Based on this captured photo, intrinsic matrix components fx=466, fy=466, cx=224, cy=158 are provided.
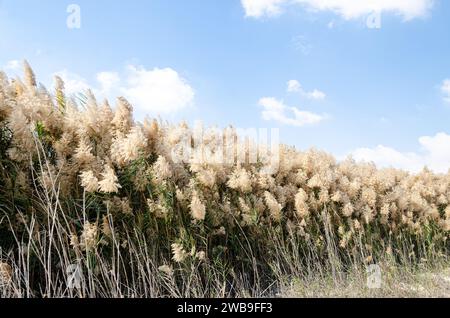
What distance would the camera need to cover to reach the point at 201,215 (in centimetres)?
440

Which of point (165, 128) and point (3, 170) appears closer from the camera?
point (3, 170)

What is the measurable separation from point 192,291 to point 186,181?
1193 millimetres

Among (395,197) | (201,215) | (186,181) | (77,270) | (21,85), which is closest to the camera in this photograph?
(77,270)

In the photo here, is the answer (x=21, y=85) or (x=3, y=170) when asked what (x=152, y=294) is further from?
(x=21, y=85)

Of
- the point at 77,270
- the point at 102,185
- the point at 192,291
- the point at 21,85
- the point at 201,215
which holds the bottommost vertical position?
the point at 192,291

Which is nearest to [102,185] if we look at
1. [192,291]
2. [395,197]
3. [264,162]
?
[192,291]

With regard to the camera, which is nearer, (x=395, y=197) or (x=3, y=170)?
(x=3, y=170)
